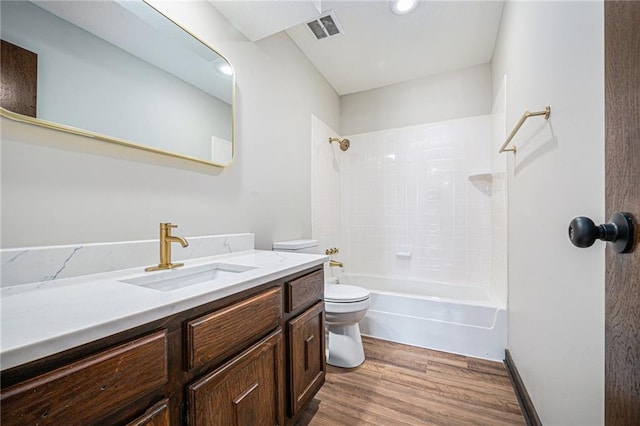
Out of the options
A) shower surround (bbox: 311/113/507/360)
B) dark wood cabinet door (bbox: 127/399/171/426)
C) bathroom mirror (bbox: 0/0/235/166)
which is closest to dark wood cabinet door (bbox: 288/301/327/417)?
dark wood cabinet door (bbox: 127/399/171/426)

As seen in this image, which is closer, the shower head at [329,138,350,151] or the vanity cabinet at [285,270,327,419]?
the vanity cabinet at [285,270,327,419]

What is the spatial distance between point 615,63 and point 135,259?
4.78 ft

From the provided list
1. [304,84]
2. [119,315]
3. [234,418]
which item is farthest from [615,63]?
[304,84]

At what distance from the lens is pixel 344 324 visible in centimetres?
188

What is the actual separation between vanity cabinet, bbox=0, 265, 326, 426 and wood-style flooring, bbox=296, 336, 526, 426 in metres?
0.32

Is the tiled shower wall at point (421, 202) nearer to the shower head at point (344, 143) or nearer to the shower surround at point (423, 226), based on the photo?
the shower surround at point (423, 226)

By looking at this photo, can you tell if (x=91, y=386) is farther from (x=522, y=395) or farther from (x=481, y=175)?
(x=481, y=175)

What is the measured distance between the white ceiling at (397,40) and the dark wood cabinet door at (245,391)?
1729mm

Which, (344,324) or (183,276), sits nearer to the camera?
(183,276)

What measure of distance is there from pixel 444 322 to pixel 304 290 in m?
1.46

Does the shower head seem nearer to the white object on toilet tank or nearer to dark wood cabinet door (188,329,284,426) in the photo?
the white object on toilet tank

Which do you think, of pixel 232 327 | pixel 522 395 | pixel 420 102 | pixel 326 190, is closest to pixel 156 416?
pixel 232 327

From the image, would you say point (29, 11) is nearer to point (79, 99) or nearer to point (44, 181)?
point (79, 99)

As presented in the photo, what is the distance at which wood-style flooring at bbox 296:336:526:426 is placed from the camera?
1.37 meters
